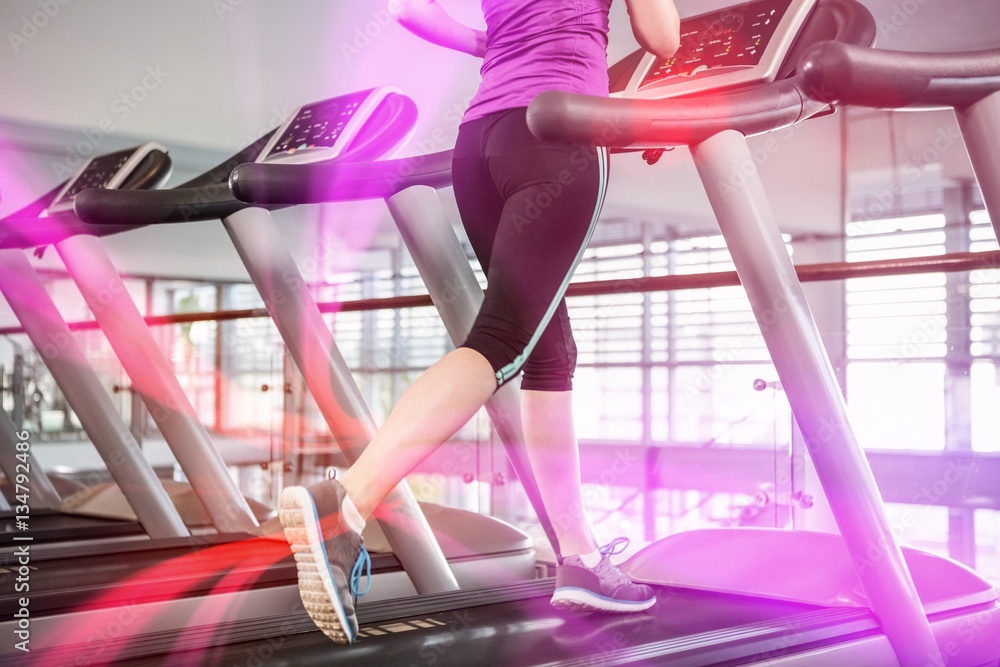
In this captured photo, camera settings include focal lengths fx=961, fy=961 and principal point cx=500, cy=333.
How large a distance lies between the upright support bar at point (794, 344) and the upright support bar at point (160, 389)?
2.10 meters

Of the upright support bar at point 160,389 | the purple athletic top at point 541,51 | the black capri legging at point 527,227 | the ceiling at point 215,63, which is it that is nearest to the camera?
the black capri legging at point 527,227

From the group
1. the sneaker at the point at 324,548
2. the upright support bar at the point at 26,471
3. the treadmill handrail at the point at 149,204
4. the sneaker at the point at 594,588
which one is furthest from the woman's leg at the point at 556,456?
the upright support bar at the point at 26,471

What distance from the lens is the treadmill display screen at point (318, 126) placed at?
236 centimetres

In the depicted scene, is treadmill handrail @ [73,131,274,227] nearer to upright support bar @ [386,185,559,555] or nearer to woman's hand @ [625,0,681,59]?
upright support bar @ [386,185,559,555]

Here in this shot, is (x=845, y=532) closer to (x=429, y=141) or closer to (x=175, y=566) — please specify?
(x=175, y=566)

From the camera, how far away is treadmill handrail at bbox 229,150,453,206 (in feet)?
6.36

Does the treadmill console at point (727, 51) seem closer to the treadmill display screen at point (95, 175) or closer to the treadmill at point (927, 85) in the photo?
the treadmill at point (927, 85)

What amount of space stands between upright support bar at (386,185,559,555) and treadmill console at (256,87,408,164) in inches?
7.5

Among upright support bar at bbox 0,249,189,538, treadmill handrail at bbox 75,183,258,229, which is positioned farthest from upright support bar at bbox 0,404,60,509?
treadmill handrail at bbox 75,183,258,229

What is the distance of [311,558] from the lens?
1178mm

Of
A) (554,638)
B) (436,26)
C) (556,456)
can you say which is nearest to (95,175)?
(436,26)

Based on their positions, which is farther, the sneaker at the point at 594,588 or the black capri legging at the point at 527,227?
the sneaker at the point at 594,588

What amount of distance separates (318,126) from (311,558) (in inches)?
59.6

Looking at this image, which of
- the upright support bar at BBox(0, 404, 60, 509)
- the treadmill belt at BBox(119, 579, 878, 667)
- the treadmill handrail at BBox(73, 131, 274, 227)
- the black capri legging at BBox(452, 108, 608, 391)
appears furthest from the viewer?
the upright support bar at BBox(0, 404, 60, 509)
